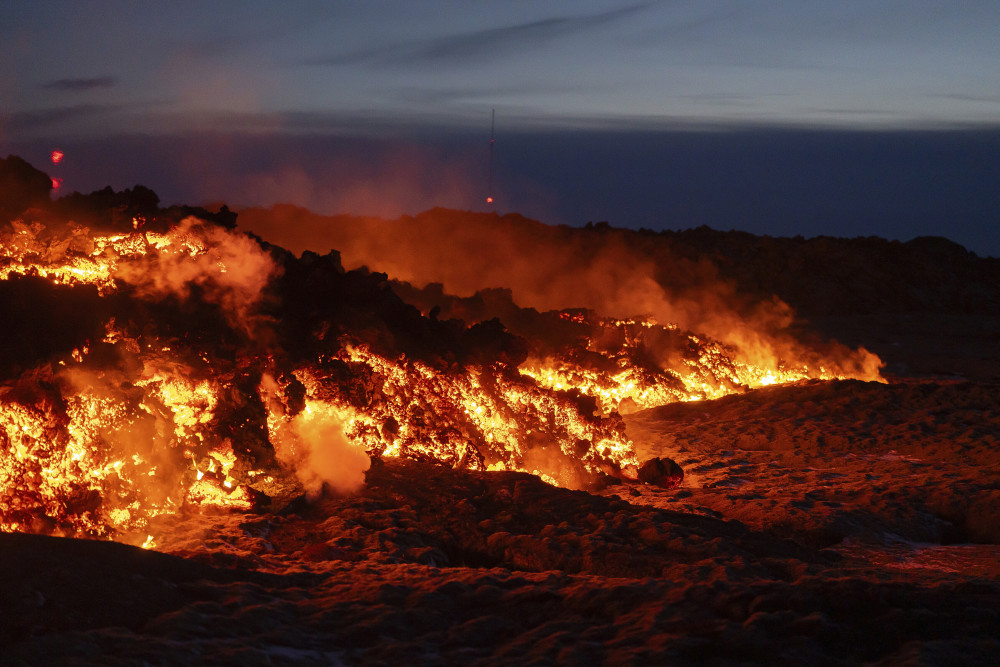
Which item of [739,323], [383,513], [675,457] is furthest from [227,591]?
[739,323]

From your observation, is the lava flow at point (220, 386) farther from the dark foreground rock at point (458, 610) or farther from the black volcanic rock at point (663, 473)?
the dark foreground rock at point (458, 610)

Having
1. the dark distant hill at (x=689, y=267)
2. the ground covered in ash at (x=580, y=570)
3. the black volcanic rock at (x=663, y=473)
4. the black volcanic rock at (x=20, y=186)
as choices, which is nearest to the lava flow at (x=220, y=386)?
the black volcanic rock at (x=20, y=186)

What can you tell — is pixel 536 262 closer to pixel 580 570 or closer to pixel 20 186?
pixel 20 186

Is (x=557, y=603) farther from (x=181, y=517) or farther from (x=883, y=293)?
(x=883, y=293)

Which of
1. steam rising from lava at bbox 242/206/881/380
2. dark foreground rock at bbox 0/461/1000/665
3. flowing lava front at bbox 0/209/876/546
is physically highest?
steam rising from lava at bbox 242/206/881/380

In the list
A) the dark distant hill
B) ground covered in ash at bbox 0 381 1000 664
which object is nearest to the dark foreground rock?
ground covered in ash at bbox 0 381 1000 664

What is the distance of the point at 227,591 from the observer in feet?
16.0

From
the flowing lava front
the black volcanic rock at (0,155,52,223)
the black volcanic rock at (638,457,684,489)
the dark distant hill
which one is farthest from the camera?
the dark distant hill

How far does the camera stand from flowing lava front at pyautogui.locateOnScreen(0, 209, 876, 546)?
685 cm

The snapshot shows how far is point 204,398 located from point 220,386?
180mm

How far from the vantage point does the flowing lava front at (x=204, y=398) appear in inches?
270

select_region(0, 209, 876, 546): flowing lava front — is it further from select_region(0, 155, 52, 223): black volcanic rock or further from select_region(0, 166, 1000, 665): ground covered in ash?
select_region(0, 155, 52, 223): black volcanic rock

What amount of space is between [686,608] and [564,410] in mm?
5748

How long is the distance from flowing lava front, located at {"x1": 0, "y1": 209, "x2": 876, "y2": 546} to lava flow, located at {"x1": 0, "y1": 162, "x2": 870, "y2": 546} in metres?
0.01
